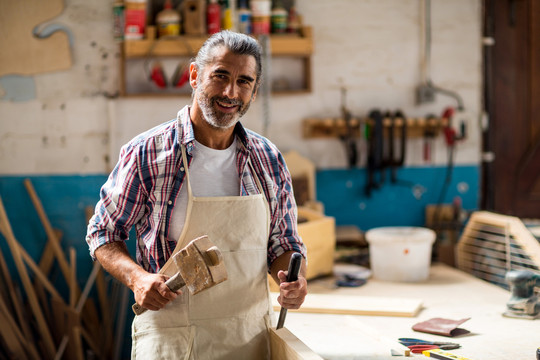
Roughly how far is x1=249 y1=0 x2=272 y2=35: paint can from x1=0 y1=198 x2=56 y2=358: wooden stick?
1.89 metres

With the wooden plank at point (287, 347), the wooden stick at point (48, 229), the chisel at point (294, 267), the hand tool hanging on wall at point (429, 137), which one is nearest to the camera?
the wooden plank at point (287, 347)

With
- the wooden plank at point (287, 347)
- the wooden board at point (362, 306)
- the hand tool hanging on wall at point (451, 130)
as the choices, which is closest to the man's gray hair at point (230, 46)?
the wooden plank at point (287, 347)

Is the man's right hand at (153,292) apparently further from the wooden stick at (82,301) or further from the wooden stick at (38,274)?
the wooden stick at (38,274)

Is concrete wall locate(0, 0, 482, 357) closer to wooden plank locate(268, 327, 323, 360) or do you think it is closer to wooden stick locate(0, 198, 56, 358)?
wooden stick locate(0, 198, 56, 358)

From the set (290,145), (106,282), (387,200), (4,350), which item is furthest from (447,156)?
(4,350)

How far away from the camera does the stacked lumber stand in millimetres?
3715

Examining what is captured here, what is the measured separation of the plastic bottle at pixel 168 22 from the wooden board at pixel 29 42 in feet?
2.05

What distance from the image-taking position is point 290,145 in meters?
4.02

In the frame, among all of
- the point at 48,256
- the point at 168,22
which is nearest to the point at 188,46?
the point at 168,22

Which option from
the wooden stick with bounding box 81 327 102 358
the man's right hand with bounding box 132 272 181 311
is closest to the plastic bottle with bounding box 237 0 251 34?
the wooden stick with bounding box 81 327 102 358

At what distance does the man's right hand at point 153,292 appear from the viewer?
168 cm

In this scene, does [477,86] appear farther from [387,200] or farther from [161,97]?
[161,97]

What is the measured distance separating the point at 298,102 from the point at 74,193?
155cm

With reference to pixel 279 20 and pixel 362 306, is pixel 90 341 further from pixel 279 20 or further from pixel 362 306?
pixel 279 20
